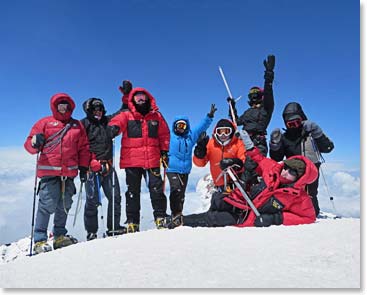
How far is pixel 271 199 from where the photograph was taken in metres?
5.46

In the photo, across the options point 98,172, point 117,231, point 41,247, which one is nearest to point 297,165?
point 117,231

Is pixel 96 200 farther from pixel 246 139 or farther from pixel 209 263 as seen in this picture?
pixel 209 263

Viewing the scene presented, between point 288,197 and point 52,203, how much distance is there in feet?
12.6

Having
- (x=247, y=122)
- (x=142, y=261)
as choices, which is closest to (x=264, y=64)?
(x=247, y=122)

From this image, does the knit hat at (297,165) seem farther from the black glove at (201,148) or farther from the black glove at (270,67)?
the black glove at (270,67)

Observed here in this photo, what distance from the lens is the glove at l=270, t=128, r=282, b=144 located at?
6707 millimetres

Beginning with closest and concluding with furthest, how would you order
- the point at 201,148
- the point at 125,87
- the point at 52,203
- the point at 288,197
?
the point at 288,197 < the point at 52,203 < the point at 201,148 < the point at 125,87

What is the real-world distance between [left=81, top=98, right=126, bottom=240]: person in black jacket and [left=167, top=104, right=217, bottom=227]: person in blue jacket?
1.11m

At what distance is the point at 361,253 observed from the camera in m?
3.32

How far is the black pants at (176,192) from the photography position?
6.55 m

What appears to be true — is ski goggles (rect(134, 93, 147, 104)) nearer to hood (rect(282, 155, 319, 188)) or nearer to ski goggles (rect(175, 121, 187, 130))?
ski goggles (rect(175, 121, 187, 130))

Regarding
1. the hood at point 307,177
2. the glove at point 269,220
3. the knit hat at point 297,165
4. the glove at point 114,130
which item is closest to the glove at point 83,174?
the glove at point 114,130

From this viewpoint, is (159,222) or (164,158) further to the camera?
(164,158)

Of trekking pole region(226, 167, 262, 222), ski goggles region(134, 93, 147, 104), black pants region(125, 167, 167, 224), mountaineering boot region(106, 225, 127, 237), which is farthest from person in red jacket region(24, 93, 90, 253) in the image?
trekking pole region(226, 167, 262, 222)
